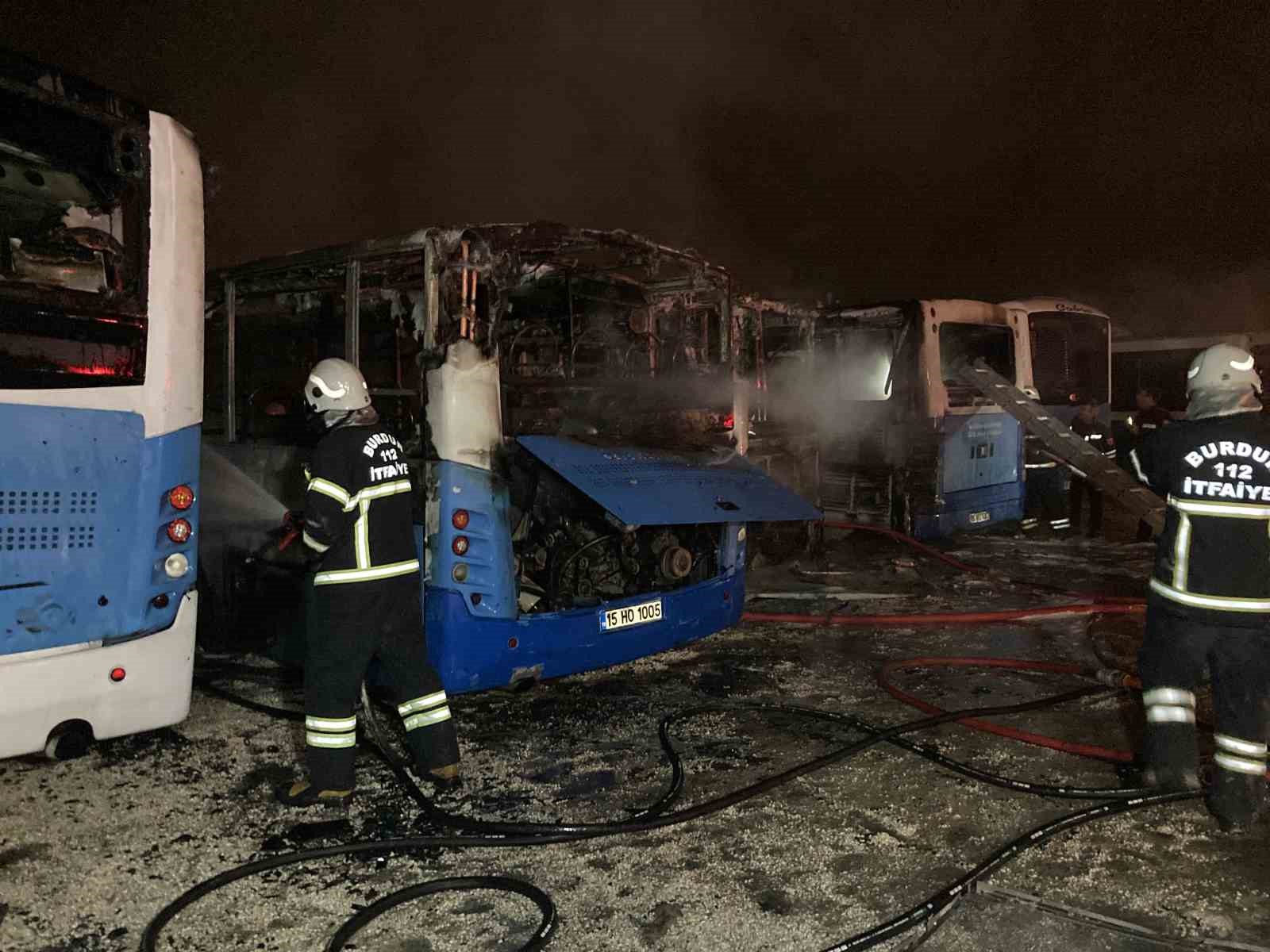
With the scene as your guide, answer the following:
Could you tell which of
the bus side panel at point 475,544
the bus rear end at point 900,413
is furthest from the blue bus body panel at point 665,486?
the bus rear end at point 900,413

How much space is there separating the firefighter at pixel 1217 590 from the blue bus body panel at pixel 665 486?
1947 millimetres

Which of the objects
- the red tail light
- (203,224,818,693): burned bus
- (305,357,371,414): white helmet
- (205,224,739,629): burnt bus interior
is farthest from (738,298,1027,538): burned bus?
the red tail light

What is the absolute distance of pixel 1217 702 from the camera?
3756 mm

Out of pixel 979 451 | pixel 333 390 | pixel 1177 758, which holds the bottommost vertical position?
pixel 1177 758

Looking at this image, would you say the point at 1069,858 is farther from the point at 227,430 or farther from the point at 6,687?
the point at 227,430

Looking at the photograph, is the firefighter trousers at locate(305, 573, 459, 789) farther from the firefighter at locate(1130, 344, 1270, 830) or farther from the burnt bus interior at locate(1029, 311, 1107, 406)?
the burnt bus interior at locate(1029, 311, 1107, 406)

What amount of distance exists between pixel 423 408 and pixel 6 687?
6.63ft

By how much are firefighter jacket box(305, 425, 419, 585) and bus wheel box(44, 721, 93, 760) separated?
1.07m

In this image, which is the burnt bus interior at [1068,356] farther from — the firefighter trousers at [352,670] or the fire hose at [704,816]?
the firefighter trousers at [352,670]

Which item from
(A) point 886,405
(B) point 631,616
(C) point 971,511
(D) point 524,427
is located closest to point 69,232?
(D) point 524,427

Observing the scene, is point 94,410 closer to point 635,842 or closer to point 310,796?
point 310,796

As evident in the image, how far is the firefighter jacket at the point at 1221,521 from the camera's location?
3.65 metres

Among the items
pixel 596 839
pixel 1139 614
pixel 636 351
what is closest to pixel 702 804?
pixel 596 839

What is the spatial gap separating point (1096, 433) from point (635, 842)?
9.46 metres
